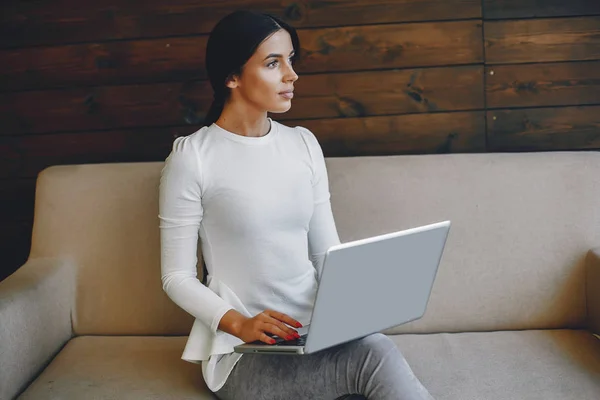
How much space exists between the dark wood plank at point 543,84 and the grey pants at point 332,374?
969mm

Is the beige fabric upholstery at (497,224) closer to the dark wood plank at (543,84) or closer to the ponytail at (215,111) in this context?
the dark wood plank at (543,84)

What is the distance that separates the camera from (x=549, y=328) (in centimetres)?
190

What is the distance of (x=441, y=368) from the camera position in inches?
66.4

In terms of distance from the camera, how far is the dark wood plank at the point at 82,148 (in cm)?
226

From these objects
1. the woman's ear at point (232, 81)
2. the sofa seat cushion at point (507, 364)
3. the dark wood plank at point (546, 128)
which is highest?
the woman's ear at point (232, 81)

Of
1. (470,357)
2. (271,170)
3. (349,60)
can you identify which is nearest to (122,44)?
(349,60)

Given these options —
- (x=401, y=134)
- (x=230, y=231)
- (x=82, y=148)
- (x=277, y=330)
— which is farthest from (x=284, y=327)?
(x=82, y=148)

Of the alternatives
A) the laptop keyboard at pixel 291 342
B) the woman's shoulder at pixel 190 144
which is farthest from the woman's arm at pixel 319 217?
the laptop keyboard at pixel 291 342

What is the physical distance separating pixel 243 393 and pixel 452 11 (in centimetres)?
121

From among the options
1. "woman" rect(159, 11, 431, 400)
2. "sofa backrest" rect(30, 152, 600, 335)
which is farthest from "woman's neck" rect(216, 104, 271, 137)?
"sofa backrest" rect(30, 152, 600, 335)

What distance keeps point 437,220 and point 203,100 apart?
76 cm

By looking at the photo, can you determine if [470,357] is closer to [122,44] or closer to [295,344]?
[295,344]

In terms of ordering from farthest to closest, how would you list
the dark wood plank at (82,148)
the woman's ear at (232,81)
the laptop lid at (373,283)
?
the dark wood plank at (82,148), the woman's ear at (232,81), the laptop lid at (373,283)

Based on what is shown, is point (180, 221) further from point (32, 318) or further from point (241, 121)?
point (32, 318)
